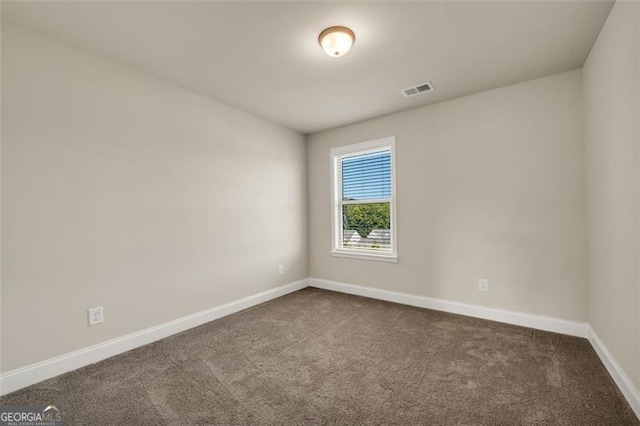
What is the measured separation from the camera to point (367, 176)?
4.03 meters

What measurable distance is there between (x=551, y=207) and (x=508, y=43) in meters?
1.55

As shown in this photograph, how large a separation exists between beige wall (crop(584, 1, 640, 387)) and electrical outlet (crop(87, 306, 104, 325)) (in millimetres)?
3634

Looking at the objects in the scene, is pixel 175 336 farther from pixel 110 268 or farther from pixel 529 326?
pixel 529 326

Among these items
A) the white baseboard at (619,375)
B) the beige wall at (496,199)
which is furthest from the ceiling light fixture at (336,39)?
the white baseboard at (619,375)

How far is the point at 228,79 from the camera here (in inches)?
107

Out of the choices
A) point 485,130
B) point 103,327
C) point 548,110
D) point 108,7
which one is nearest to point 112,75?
point 108,7

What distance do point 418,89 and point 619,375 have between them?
276 centimetres

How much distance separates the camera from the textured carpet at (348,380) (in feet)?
5.32

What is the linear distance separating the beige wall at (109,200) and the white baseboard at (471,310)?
4.78ft

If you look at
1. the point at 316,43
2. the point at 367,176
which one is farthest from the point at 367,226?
the point at 316,43

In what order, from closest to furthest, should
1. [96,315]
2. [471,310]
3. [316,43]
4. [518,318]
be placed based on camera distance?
[316,43] < [96,315] < [518,318] < [471,310]

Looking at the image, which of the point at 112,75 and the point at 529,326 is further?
the point at 529,326

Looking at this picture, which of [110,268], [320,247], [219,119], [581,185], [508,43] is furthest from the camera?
[320,247]

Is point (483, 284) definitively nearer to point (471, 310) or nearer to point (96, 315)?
point (471, 310)
